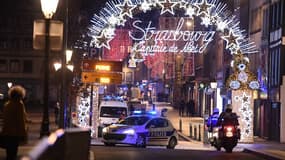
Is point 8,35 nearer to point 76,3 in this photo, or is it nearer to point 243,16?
point 76,3

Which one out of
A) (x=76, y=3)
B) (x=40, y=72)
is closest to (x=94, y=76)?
(x=76, y=3)

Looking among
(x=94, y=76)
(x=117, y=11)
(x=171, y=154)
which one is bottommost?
(x=171, y=154)

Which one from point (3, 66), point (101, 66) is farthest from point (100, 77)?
point (3, 66)

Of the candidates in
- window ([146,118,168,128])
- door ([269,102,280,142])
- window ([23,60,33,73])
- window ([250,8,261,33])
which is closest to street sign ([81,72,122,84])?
window ([146,118,168,128])

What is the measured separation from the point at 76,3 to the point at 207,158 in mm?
41438

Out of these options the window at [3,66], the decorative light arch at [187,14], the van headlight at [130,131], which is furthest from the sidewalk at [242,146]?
the window at [3,66]

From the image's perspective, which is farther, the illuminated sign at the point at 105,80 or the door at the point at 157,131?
the illuminated sign at the point at 105,80

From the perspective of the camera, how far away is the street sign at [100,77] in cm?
3734

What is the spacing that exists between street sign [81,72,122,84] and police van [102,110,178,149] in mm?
5120

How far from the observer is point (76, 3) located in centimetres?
6266

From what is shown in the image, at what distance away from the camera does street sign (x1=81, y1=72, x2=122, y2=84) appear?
3734cm

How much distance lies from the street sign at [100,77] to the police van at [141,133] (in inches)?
202

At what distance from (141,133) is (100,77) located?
22.1 feet

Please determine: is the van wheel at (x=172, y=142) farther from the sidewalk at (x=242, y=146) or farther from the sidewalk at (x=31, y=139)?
the sidewalk at (x=31, y=139)
